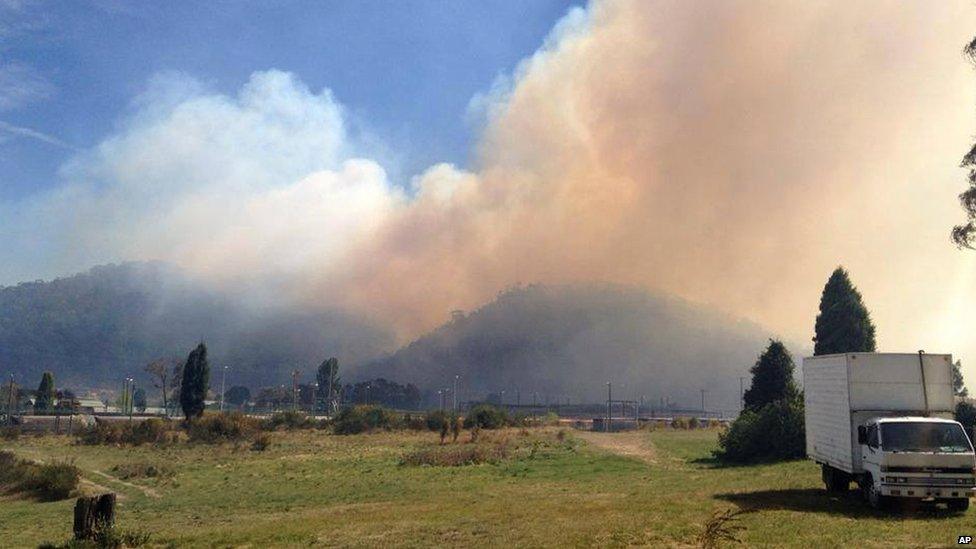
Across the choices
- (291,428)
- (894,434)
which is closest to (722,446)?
(894,434)

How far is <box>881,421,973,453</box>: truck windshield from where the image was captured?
2048 cm

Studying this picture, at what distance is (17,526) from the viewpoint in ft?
92.1

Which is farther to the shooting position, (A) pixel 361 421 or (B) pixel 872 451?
(A) pixel 361 421

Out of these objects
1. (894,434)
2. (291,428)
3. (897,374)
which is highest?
(897,374)

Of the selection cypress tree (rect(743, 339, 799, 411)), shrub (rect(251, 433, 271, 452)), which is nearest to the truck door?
cypress tree (rect(743, 339, 799, 411))

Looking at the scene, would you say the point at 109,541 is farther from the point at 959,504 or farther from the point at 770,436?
the point at 770,436

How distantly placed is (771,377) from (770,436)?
16672 mm

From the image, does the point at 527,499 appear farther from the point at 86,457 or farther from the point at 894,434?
the point at 86,457

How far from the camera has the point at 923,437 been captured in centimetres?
2084

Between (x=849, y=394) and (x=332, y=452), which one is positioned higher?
(x=849, y=394)

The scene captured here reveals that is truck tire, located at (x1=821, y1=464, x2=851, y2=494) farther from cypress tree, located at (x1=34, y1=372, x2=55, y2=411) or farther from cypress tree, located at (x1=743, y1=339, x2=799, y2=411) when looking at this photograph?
cypress tree, located at (x1=34, y1=372, x2=55, y2=411)

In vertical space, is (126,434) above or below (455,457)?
below

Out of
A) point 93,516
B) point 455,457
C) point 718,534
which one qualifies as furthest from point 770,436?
point 93,516

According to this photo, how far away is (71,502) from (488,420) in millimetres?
71975
